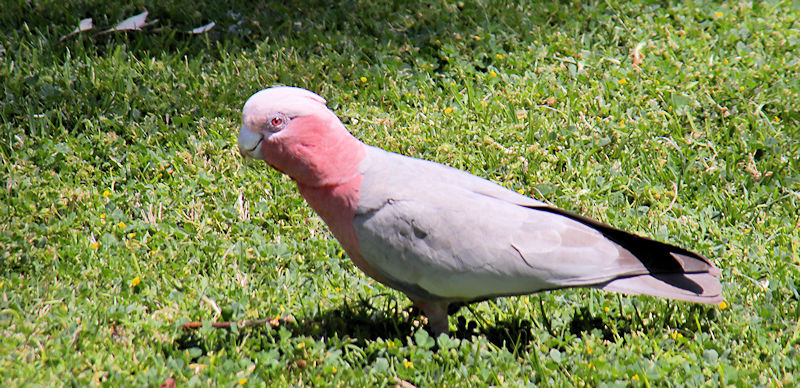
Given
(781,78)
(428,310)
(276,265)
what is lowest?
(276,265)

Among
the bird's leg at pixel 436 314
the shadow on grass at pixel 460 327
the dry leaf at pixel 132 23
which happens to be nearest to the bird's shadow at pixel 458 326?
the shadow on grass at pixel 460 327

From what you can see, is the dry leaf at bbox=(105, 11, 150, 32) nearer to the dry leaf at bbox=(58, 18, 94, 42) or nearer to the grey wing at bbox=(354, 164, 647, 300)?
the dry leaf at bbox=(58, 18, 94, 42)

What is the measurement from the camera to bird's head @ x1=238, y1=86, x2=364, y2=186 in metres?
3.08

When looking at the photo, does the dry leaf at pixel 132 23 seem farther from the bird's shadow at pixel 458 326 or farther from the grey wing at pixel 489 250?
the grey wing at pixel 489 250

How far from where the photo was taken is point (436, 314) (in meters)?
3.40

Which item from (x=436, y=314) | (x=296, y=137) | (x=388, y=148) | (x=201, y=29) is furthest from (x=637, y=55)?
(x=296, y=137)

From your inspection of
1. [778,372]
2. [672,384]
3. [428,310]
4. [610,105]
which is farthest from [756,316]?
[610,105]

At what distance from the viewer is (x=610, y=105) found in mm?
4836

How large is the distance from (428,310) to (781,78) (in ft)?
9.50

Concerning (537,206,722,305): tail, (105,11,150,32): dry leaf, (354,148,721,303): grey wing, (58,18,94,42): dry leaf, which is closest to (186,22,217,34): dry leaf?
(105,11,150,32): dry leaf

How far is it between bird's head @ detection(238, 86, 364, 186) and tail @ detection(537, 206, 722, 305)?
40.2 inches

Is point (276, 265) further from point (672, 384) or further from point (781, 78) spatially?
point (781, 78)

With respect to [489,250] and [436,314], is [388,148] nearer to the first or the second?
[436,314]

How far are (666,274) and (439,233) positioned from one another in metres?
0.91
